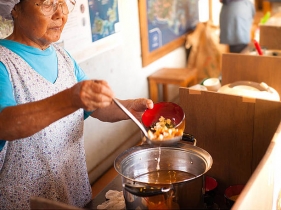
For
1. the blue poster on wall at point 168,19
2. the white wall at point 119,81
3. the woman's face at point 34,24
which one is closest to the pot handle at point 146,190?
the woman's face at point 34,24

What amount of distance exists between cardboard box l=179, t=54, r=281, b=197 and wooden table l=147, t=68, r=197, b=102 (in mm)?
1724

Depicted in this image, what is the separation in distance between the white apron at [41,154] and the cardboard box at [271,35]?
80.2 inches

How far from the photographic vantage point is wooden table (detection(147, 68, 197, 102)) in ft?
11.0

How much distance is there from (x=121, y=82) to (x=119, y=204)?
1.78m

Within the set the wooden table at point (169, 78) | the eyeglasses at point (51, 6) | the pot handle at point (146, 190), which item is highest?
the eyeglasses at point (51, 6)

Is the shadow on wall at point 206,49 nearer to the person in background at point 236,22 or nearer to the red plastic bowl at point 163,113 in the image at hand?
the person in background at point 236,22

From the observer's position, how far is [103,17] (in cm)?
262

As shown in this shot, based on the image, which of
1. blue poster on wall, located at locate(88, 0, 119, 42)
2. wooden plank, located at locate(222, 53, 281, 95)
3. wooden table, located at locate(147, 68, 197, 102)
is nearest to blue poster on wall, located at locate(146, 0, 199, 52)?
wooden table, located at locate(147, 68, 197, 102)

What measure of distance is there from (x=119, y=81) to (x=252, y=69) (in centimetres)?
111

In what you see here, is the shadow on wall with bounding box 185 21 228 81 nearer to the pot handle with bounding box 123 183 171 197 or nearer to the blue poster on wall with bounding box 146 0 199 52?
the blue poster on wall with bounding box 146 0 199 52

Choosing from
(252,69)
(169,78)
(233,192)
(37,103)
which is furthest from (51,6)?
(169,78)

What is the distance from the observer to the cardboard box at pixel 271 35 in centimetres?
299

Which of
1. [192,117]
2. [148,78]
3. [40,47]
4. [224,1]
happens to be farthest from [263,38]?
[40,47]

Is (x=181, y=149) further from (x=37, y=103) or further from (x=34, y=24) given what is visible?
(x=34, y=24)
